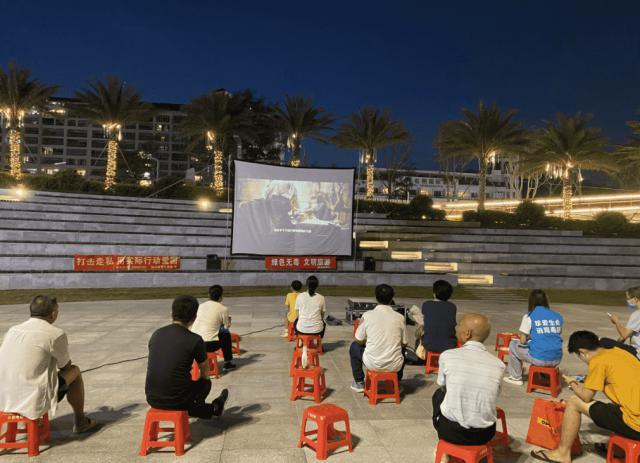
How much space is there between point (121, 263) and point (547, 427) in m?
17.7

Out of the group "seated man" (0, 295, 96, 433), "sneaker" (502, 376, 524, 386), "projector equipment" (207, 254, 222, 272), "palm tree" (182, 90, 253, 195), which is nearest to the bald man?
"sneaker" (502, 376, 524, 386)

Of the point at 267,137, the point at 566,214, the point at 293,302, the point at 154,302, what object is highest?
the point at 267,137

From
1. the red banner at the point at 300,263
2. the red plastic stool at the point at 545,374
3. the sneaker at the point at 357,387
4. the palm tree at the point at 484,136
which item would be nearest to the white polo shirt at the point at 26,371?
the sneaker at the point at 357,387

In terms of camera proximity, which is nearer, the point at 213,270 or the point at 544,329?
the point at 544,329

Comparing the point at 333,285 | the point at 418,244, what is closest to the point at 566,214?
the point at 418,244

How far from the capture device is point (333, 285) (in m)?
20.4

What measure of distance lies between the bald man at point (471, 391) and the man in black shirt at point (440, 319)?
2.94 metres

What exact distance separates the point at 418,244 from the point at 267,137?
1361 inches

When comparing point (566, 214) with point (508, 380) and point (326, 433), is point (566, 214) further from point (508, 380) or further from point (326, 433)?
Result: point (326, 433)

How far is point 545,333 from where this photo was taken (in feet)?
21.2

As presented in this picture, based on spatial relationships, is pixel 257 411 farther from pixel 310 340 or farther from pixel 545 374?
pixel 545 374

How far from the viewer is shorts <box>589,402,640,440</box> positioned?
4.04 metres

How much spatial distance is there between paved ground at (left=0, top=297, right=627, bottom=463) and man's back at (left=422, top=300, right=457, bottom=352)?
2.23ft

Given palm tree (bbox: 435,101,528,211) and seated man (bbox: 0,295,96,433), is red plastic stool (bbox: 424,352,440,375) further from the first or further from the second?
palm tree (bbox: 435,101,528,211)
